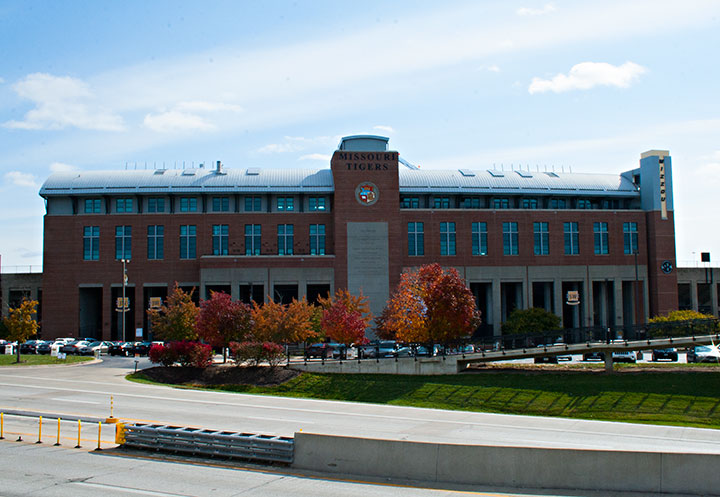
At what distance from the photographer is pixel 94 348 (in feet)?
192

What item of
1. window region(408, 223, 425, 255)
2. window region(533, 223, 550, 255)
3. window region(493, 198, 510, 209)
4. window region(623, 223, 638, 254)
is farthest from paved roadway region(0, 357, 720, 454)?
window region(623, 223, 638, 254)

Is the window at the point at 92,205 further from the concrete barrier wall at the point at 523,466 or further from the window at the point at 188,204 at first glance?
the concrete barrier wall at the point at 523,466

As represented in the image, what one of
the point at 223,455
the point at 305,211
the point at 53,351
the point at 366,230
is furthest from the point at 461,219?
the point at 223,455

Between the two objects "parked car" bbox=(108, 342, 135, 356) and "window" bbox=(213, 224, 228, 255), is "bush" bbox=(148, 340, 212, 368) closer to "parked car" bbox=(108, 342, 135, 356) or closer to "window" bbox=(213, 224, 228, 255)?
"parked car" bbox=(108, 342, 135, 356)

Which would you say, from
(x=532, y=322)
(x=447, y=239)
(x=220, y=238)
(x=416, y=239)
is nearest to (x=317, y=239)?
(x=220, y=238)

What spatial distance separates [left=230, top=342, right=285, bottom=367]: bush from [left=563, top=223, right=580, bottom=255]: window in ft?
150

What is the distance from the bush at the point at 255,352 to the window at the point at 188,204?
120ft

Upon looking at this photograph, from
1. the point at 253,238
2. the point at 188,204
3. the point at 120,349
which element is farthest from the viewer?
the point at 188,204

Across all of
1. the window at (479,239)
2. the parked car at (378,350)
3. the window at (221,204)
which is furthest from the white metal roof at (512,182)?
the parked car at (378,350)

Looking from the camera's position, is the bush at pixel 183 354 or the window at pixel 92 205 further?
the window at pixel 92 205

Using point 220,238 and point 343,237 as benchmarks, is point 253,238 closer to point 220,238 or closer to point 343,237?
point 220,238

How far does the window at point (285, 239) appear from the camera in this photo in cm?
7294

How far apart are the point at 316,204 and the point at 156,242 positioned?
18.0m

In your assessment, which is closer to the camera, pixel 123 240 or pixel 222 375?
pixel 222 375
